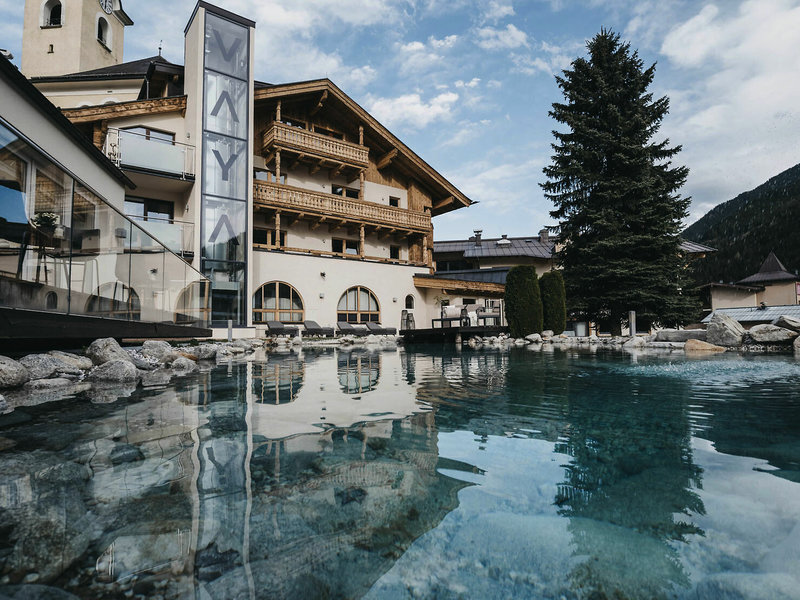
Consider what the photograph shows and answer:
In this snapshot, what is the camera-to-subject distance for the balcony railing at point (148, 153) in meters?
14.8

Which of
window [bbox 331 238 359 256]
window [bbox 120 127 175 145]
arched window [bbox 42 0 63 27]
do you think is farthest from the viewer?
arched window [bbox 42 0 63 27]

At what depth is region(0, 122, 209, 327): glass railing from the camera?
382 cm

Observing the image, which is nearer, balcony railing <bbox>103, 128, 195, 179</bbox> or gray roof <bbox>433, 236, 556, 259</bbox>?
balcony railing <bbox>103, 128, 195, 179</bbox>

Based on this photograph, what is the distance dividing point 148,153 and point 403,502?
1754cm

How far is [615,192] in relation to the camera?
17984mm

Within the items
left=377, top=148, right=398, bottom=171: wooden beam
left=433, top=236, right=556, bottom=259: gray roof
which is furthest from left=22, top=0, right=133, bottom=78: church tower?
left=433, top=236, right=556, bottom=259: gray roof

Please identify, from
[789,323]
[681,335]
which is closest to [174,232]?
[681,335]

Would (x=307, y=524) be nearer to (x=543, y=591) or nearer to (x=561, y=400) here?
(x=543, y=591)

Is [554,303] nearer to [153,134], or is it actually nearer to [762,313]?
[762,313]

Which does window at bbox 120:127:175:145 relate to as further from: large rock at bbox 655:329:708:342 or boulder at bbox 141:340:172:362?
large rock at bbox 655:329:708:342

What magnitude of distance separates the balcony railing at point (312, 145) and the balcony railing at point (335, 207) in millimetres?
1887

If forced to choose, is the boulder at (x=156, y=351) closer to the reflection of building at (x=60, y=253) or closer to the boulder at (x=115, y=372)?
the reflection of building at (x=60, y=253)

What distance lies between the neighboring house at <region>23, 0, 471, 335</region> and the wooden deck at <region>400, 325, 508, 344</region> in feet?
11.0

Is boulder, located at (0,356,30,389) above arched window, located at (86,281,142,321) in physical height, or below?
below
